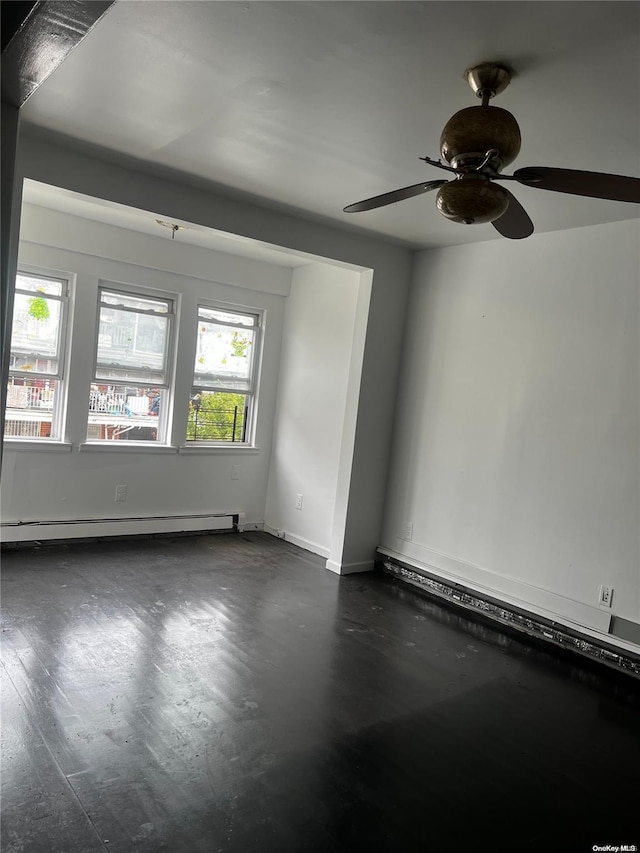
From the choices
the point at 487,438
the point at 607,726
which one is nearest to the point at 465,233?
the point at 487,438

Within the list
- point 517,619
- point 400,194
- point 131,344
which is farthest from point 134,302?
point 517,619

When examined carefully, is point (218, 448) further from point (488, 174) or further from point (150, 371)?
point (488, 174)

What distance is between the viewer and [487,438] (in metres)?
4.30

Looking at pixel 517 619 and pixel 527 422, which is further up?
pixel 527 422

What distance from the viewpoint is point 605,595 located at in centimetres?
357

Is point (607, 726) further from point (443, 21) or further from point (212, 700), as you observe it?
point (443, 21)

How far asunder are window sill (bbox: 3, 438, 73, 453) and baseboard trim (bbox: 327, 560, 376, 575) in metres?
2.37

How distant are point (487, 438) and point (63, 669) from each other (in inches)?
118

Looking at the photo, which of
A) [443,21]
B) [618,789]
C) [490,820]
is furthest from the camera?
[618,789]

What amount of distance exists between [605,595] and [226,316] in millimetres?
3985

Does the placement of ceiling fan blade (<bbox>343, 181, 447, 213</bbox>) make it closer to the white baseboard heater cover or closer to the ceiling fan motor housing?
the ceiling fan motor housing

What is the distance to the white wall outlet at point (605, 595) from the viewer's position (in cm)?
355

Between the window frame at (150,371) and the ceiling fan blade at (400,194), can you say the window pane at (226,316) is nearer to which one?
the window frame at (150,371)

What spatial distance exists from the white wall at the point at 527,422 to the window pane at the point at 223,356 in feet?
5.69
